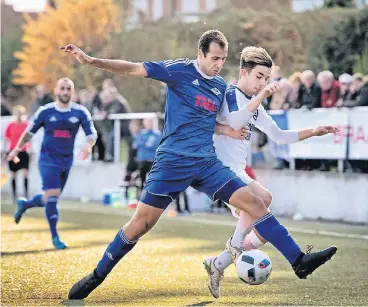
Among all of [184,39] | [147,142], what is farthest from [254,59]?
[184,39]

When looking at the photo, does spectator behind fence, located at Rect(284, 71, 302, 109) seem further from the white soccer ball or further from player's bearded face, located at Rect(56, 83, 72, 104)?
the white soccer ball

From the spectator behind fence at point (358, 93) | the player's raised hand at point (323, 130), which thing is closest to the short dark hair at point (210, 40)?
the player's raised hand at point (323, 130)

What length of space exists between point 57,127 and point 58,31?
42914 mm

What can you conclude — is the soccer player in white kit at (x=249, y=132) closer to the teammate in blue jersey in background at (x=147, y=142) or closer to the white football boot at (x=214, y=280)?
the white football boot at (x=214, y=280)

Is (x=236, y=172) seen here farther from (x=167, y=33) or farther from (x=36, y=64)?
(x=36, y=64)

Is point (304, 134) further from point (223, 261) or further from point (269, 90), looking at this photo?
point (223, 261)

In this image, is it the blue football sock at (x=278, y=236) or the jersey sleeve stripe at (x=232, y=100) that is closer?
the blue football sock at (x=278, y=236)

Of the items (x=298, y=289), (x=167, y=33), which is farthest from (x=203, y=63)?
(x=167, y=33)

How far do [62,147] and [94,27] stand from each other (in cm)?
Result: 4155

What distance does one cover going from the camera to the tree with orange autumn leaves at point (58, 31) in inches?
2176

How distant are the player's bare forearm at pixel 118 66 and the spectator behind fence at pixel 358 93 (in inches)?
→ 378

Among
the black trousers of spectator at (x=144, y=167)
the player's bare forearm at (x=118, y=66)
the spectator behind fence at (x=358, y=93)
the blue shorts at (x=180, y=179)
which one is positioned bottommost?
the black trousers of spectator at (x=144, y=167)

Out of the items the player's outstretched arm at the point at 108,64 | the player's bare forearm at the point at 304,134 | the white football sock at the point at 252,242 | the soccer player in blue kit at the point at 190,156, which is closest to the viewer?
the player's outstretched arm at the point at 108,64

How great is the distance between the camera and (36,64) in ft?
186
